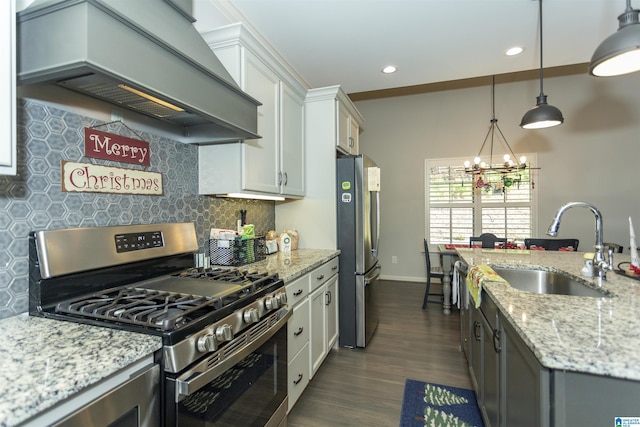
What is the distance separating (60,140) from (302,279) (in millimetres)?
1409

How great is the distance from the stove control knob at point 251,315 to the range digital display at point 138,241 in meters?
0.65

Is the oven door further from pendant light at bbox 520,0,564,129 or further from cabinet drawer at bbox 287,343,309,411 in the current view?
pendant light at bbox 520,0,564,129

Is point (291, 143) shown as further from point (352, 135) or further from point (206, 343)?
point (206, 343)

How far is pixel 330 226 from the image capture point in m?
2.86

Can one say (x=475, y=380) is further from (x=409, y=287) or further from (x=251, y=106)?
(x=409, y=287)

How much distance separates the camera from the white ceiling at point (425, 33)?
2.23 metres

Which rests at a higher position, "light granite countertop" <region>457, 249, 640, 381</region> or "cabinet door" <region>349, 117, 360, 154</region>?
"cabinet door" <region>349, 117, 360, 154</region>

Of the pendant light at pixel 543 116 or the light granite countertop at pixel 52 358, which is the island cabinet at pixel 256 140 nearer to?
the light granite countertop at pixel 52 358

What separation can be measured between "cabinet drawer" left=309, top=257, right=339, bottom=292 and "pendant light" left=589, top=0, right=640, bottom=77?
201 cm

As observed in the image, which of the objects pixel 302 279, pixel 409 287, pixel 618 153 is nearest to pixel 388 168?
pixel 409 287

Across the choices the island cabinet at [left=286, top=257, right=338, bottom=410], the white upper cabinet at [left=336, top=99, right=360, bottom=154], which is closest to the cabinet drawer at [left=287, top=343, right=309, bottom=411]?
the island cabinet at [left=286, top=257, right=338, bottom=410]

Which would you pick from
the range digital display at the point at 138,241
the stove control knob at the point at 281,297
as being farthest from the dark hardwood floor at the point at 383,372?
the range digital display at the point at 138,241

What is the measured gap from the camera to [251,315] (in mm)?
1287

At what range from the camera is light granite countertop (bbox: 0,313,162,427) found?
639mm
